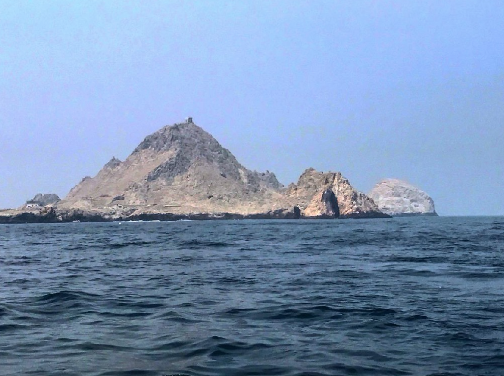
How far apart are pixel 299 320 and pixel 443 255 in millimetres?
22583

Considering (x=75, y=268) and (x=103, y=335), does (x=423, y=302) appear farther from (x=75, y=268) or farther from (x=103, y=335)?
(x=75, y=268)

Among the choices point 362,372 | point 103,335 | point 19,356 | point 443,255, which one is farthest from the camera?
point 443,255

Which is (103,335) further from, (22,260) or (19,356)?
(22,260)

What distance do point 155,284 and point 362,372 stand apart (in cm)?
1342

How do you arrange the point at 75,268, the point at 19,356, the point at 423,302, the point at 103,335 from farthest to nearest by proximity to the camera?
the point at 75,268, the point at 423,302, the point at 103,335, the point at 19,356

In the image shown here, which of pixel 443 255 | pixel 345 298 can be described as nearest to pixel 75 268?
pixel 345 298

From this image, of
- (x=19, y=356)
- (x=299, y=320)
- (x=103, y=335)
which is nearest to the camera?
(x=19, y=356)

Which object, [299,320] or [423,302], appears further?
[423,302]

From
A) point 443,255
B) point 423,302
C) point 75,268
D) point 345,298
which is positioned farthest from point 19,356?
point 443,255

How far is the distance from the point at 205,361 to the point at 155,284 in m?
11.9

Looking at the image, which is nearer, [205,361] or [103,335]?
[205,361]

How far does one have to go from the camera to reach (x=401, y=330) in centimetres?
1329

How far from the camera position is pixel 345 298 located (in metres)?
18.0

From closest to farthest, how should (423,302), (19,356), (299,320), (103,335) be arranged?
(19,356) < (103,335) < (299,320) < (423,302)
